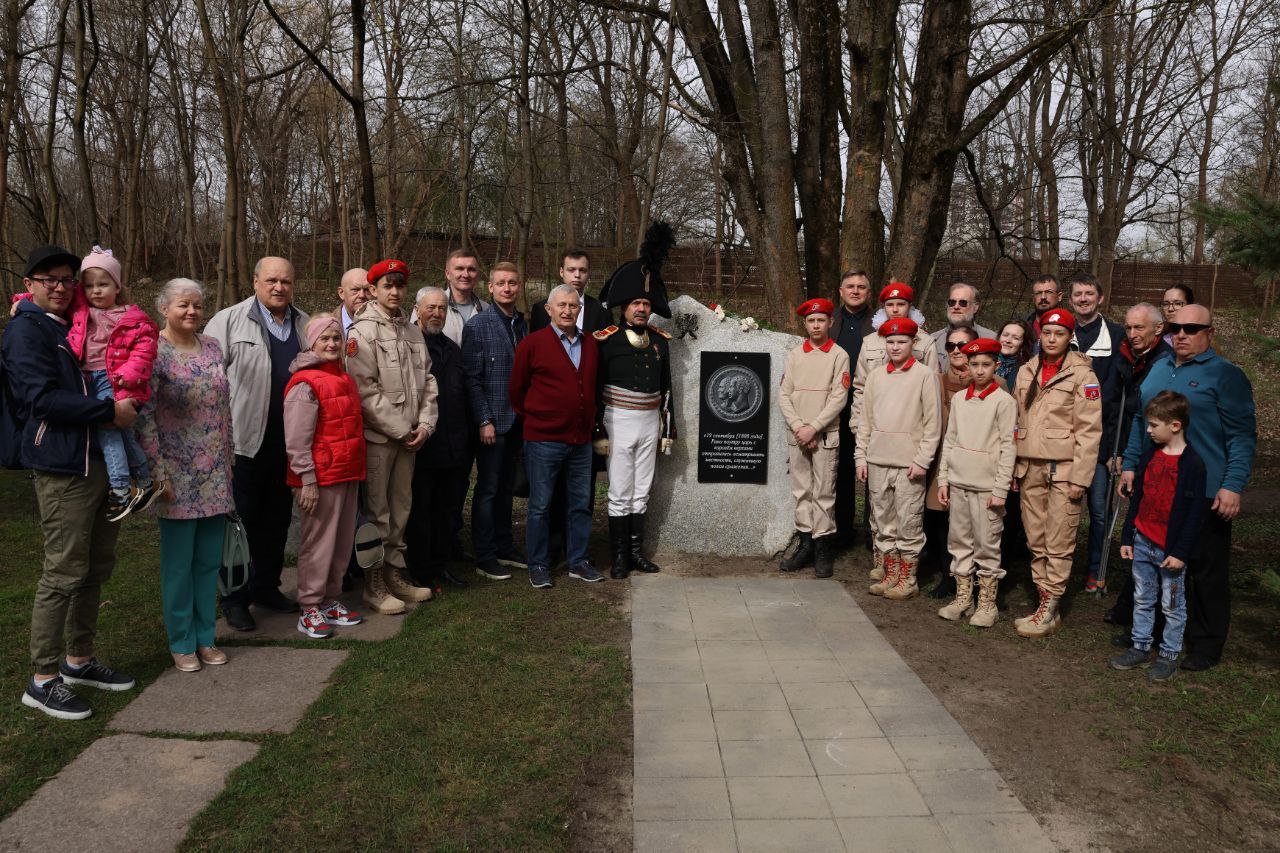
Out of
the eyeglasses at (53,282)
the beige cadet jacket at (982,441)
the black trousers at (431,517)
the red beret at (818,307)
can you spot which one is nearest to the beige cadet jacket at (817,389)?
the red beret at (818,307)

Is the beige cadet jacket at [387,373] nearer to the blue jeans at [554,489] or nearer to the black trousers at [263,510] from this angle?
the black trousers at [263,510]

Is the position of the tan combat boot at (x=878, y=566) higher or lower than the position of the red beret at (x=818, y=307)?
lower

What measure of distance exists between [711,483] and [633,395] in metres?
1.10

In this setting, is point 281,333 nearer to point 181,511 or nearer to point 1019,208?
point 181,511

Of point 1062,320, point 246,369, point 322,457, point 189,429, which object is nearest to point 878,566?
point 1062,320

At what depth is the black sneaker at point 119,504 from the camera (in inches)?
160

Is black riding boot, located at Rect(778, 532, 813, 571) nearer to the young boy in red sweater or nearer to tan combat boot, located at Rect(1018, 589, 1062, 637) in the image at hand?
tan combat boot, located at Rect(1018, 589, 1062, 637)

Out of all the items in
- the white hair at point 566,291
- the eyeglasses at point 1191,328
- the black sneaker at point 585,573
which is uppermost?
the white hair at point 566,291

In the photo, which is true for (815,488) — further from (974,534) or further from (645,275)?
(645,275)

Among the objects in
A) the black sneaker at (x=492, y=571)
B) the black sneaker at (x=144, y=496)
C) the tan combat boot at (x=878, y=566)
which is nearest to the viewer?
the black sneaker at (x=144, y=496)

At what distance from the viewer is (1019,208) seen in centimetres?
2717

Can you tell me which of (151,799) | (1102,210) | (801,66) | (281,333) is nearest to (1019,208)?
(1102,210)

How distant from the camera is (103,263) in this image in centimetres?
416

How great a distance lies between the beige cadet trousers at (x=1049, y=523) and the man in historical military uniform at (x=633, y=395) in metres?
2.42
